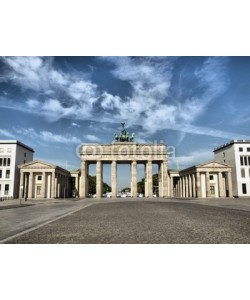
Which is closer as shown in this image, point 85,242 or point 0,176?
point 85,242

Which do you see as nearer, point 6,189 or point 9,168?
point 6,189

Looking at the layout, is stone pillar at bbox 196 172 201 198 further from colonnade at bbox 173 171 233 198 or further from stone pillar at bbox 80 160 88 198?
stone pillar at bbox 80 160 88 198

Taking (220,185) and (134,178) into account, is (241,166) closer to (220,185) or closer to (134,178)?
(220,185)

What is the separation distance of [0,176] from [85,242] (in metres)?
75.2

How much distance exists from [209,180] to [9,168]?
55.0 meters

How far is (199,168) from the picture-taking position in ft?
235

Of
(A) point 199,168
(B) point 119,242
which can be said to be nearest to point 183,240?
(B) point 119,242

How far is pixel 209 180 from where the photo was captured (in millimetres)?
75562

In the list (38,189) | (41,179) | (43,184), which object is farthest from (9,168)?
(43,184)

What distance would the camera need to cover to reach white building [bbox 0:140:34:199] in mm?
74500

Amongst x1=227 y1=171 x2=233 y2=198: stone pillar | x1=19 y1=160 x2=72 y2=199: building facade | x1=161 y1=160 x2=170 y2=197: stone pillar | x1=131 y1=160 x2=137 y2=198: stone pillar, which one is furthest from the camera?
x1=131 y1=160 x2=137 y2=198: stone pillar

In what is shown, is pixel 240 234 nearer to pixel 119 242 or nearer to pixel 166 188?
pixel 119 242

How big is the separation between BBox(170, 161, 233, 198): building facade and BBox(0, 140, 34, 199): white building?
48.8 metres

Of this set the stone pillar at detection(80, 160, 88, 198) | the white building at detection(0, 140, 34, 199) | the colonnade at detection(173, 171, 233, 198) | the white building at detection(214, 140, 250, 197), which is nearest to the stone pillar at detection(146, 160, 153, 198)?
the colonnade at detection(173, 171, 233, 198)
